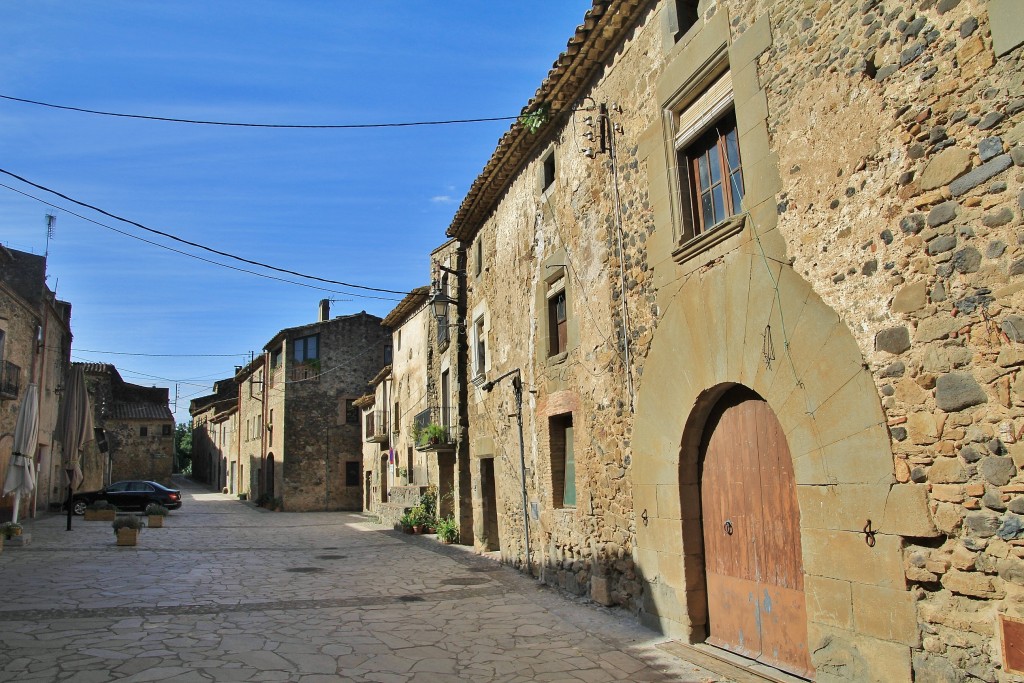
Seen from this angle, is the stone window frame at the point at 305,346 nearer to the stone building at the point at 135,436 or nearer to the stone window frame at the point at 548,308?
the stone building at the point at 135,436

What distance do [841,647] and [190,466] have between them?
238 ft

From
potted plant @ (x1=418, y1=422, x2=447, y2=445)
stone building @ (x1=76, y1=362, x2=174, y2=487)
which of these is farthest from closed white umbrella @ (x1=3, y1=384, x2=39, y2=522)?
stone building @ (x1=76, y1=362, x2=174, y2=487)

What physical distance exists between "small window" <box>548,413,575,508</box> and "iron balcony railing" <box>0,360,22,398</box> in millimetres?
14374

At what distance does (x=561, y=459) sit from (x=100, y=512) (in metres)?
18.5

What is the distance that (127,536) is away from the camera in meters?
14.9

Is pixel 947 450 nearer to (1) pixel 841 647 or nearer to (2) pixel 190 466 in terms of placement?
(1) pixel 841 647

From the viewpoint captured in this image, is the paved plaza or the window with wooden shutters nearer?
the paved plaza

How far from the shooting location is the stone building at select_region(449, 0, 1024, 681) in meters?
3.89

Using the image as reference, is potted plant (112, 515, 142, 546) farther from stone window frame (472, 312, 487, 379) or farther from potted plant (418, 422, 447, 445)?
stone window frame (472, 312, 487, 379)

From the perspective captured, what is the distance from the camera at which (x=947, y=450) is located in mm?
4039

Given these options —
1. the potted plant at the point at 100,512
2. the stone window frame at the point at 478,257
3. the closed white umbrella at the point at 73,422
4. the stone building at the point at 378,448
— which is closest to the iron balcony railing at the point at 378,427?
the stone building at the point at 378,448

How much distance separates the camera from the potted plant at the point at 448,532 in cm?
1586

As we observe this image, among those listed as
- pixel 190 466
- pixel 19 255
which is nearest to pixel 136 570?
pixel 19 255

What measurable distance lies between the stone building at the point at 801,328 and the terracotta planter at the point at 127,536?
1033 centimetres
